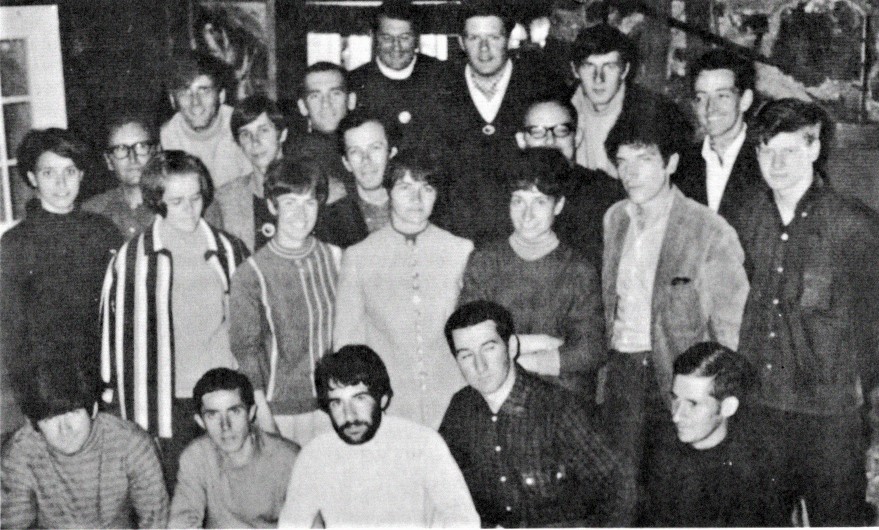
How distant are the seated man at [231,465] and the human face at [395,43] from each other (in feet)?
3.16

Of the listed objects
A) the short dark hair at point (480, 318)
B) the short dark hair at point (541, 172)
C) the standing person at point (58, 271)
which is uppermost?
the short dark hair at point (541, 172)

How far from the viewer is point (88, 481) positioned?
291cm

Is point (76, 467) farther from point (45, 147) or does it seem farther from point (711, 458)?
point (711, 458)

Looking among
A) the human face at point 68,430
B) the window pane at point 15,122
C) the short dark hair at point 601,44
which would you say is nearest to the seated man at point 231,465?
the human face at point 68,430

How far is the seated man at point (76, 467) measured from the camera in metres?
2.91

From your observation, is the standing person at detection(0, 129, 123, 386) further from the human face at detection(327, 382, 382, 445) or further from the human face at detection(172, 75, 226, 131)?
the human face at detection(327, 382, 382, 445)

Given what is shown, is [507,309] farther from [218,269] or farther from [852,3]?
[852,3]

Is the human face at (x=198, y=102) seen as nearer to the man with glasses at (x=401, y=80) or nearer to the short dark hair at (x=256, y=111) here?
the short dark hair at (x=256, y=111)

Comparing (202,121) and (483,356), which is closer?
(483,356)

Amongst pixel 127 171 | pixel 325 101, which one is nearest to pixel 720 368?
pixel 325 101

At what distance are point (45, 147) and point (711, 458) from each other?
78.3 inches

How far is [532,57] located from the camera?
2908 millimetres

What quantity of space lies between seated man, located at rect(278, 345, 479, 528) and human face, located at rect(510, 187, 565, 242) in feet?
1.77

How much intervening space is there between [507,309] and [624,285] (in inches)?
13.0
